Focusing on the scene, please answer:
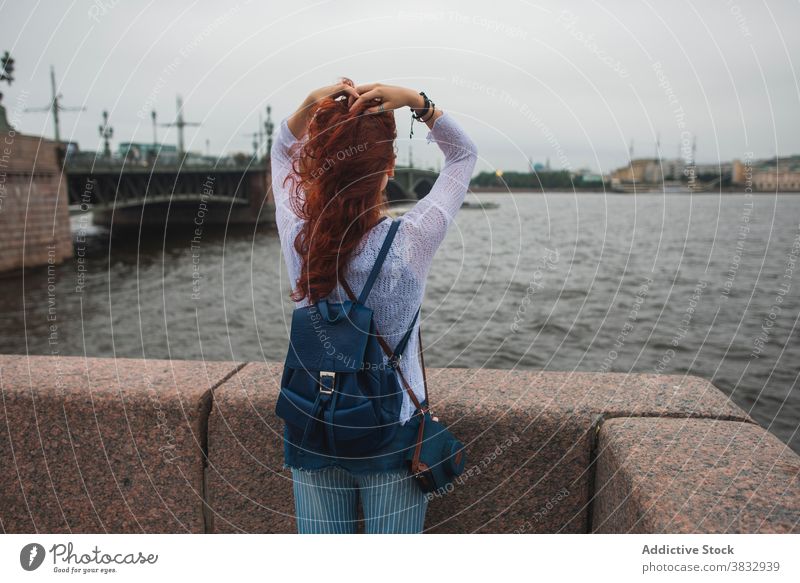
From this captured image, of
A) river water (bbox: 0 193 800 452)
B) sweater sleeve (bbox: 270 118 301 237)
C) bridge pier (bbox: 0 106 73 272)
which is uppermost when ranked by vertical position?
sweater sleeve (bbox: 270 118 301 237)

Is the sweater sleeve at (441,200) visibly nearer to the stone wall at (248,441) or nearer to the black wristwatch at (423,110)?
the black wristwatch at (423,110)

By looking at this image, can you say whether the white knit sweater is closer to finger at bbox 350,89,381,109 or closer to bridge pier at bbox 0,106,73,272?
finger at bbox 350,89,381,109

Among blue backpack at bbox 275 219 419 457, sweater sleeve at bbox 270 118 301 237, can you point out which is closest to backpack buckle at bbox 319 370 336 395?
blue backpack at bbox 275 219 419 457

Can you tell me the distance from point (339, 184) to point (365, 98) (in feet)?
0.72

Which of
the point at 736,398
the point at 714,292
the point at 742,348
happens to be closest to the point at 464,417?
the point at 736,398

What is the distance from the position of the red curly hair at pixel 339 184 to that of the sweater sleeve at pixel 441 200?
0.35 feet

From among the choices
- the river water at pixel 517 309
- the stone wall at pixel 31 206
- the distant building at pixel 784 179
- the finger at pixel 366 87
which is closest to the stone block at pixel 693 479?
the finger at pixel 366 87

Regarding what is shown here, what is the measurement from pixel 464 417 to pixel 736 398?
43.7ft

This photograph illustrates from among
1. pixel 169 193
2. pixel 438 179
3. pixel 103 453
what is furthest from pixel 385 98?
pixel 169 193

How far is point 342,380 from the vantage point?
169 centimetres

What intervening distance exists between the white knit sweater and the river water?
763 centimetres

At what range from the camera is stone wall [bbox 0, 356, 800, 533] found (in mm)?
2299

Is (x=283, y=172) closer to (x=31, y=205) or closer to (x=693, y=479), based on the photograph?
(x=693, y=479)

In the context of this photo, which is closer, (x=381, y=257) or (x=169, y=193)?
(x=381, y=257)
